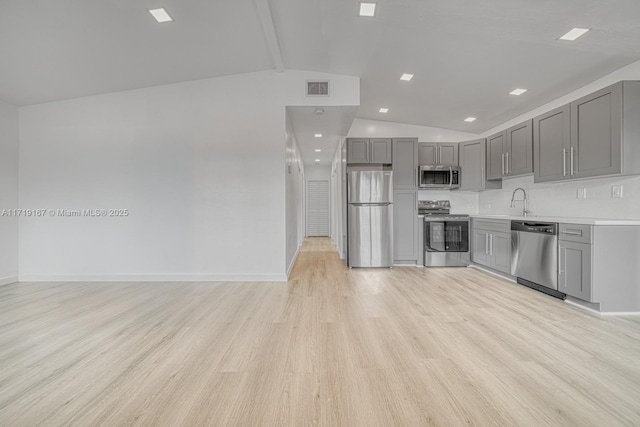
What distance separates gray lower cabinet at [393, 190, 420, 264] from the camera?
5277mm

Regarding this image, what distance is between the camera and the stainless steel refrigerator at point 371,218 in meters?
4.99

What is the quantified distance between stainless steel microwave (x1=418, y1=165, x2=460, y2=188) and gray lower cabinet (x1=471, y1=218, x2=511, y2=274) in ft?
2.80

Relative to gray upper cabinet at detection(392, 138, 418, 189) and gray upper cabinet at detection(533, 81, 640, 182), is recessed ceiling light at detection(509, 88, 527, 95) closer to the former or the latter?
gray upper cabinet at detection(533, 81, 640, 182)

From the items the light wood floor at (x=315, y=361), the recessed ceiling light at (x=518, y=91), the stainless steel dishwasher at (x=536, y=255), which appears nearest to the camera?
the light wood floor at (x=315, y=361)

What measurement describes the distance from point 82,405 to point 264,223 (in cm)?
285

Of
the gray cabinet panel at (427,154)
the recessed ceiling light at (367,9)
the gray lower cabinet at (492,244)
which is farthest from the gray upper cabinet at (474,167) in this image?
the recessed ceiling light at (367,9)

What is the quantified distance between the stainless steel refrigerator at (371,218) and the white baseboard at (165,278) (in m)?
1.53

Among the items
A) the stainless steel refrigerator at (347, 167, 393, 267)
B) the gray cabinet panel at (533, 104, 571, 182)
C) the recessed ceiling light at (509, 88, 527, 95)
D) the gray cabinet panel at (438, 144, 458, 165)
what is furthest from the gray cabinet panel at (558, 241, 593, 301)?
the gray cabinet panel at (438, 144, 458, 165)

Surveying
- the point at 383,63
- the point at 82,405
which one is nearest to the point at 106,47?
the point at 383,63

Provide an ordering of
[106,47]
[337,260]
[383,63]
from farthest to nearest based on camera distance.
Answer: [337,260]
[383,63]
[106,47]

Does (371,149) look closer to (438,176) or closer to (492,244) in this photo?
(438,176)

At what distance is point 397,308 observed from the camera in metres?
2.99

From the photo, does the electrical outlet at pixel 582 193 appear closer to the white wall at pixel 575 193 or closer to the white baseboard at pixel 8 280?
the white wall at pixel 575 193

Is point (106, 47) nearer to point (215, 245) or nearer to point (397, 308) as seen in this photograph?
point (215, 245)
